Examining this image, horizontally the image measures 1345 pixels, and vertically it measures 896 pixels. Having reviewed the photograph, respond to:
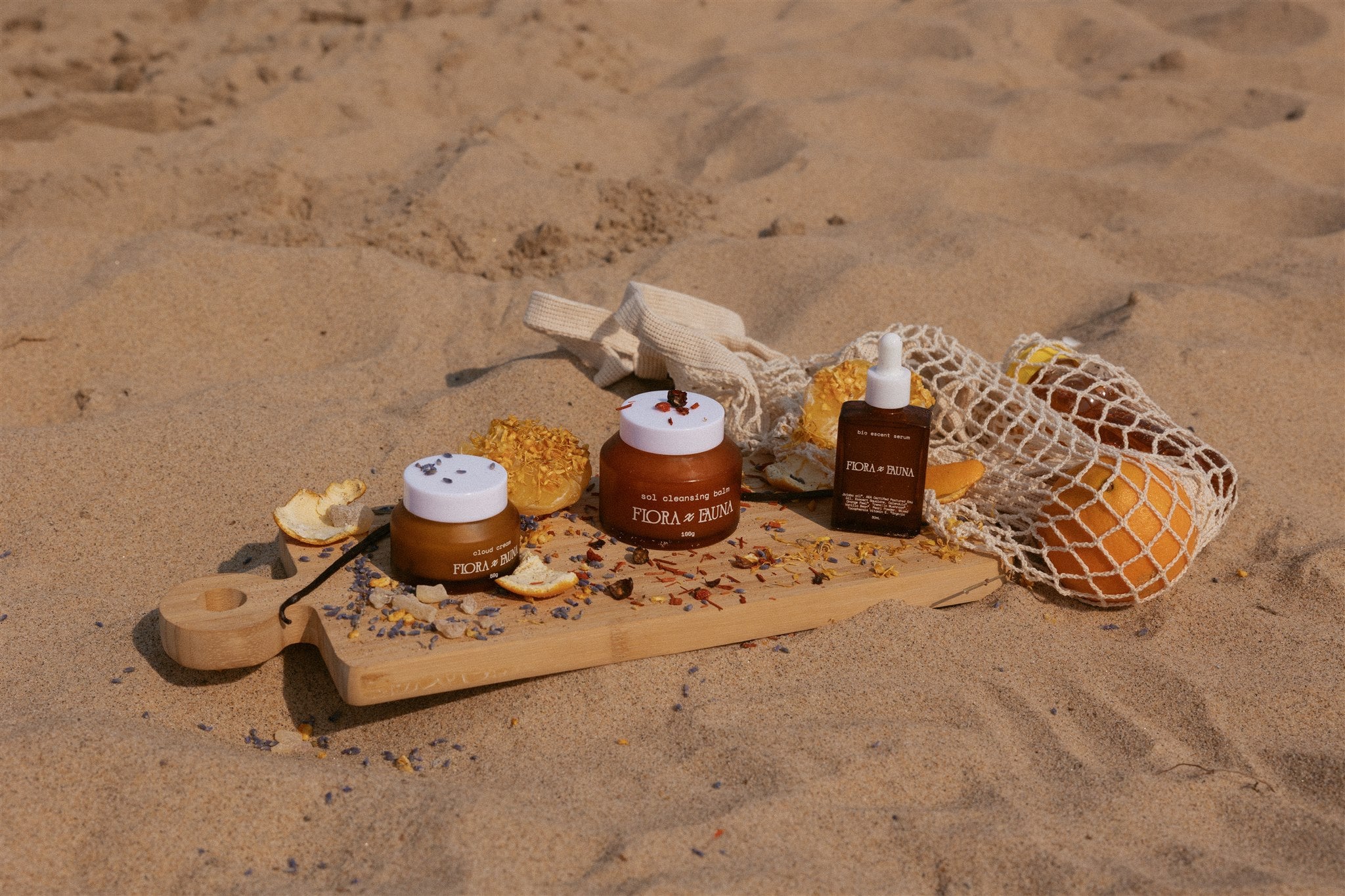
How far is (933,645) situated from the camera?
111 inches

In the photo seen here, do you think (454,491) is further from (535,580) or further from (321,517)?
(321,517)

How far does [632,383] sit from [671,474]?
4.51 feet

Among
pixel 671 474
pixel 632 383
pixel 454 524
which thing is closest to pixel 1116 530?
pixel 671 474

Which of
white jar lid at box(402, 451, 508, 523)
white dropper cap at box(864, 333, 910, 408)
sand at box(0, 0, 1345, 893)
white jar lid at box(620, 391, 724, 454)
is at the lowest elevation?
sand at box(0, 0, 1345, 893)

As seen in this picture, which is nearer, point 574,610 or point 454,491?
point 454,491

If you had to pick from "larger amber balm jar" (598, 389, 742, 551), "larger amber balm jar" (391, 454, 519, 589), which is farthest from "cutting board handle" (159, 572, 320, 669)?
"larger amber balm jar" (598, 389, 742, 551)

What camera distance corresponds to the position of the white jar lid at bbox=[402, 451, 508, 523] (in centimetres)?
259

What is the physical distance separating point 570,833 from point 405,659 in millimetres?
538

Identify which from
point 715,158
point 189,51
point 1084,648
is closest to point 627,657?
point 1084,648

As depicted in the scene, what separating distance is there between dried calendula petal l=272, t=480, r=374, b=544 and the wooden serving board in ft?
0.12

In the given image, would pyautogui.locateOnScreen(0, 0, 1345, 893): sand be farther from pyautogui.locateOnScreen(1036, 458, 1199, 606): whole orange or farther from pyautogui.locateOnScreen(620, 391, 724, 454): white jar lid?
pyautogui.locateOnScreen(620, 391, 724, 454): white jar lid

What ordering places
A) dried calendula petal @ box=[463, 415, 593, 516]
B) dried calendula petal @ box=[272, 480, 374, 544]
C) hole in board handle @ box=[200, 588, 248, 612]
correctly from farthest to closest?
dried calendula petal @ box=[463, 415, 593, 516]
dried calendula petal @ box=[272, 480, 374, 544]
hole in board handle @ box=[200, 588, 248, 612]

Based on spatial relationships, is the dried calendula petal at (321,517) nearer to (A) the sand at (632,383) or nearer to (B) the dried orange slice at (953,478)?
(A) the sand at (632,383)

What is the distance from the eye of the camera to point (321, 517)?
9.95 feet
